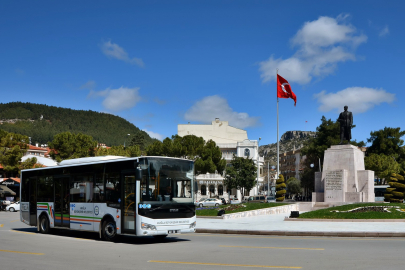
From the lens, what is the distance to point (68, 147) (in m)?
61.6

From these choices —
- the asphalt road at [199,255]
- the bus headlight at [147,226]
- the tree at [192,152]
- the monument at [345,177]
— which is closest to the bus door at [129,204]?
the bus headlight at [147,226]

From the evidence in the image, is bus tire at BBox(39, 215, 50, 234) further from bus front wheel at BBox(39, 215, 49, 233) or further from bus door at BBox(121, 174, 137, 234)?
bus door at BBox(121, 174, 137, 234)

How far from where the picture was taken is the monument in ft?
100

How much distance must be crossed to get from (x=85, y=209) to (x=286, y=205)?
2202cm

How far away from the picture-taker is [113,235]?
47.3 feet

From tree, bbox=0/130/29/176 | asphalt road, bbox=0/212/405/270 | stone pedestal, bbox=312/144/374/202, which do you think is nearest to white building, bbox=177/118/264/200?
tree, bbox=0/130/29/176

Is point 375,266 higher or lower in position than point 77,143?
lower

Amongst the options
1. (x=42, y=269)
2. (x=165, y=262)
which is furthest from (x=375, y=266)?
(x=42, y=269)

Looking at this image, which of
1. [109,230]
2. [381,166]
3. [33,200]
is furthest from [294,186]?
[109,230]

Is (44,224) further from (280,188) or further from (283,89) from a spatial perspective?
(280,188)

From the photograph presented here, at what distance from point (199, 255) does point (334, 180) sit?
22591mm

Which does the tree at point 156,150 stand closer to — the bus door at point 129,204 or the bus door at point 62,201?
the bus door at point 62,201

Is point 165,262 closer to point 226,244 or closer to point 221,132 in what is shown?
point 226,244

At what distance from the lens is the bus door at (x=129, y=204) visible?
533 inches
